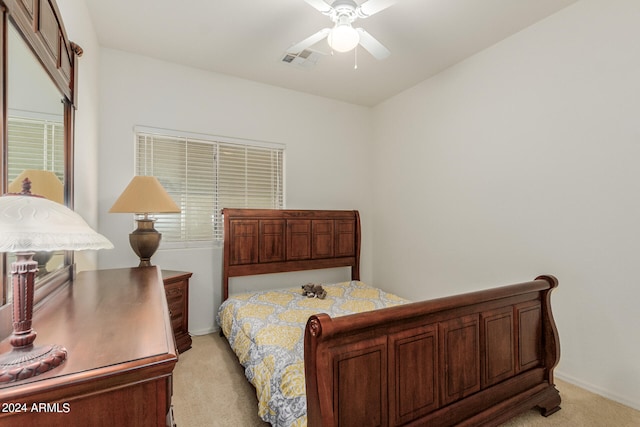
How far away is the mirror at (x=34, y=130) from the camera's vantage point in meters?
0.99

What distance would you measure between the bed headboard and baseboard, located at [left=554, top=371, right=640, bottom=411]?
225 centimetres

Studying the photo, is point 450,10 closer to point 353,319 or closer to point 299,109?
point 299,109


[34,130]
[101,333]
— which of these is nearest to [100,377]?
[101,333]

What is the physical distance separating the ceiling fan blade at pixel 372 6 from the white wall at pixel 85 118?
1.72 metres

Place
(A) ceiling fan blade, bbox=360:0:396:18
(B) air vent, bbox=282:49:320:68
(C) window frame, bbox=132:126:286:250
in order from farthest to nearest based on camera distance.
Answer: (C) window frame, bbox=132:126:286:250 < (B) air vent, bbox=282:49:320:68 < (A) ceiling fan blade, bbox=360:0:396:18

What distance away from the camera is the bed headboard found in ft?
11.0

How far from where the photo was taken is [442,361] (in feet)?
5.33

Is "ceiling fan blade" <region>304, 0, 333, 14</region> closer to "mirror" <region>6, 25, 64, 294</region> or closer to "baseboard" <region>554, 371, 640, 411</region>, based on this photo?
"mirror" <region>6, 25, 64, 294</region>

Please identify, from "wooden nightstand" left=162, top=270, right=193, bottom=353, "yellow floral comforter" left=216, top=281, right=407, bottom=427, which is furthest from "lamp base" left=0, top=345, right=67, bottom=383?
"wooden nightstand" left=162, top=270, right=193, bottom=353

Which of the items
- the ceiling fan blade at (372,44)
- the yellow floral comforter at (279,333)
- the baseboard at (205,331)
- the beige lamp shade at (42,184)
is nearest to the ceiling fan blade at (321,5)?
the ceiling fan blade at (372,44)

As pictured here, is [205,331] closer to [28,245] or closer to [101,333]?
[101,333]

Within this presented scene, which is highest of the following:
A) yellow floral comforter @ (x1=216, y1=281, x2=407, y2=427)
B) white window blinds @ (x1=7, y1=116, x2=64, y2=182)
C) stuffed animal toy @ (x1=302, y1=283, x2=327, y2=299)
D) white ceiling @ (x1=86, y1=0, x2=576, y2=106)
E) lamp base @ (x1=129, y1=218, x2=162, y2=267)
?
white ceiling @ (x1=86, y1=0, x2=576, y2=106)

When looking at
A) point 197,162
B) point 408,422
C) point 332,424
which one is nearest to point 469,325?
point 408,422

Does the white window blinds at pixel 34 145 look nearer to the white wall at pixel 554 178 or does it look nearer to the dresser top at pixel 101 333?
the dresser top at pixel 101 333
